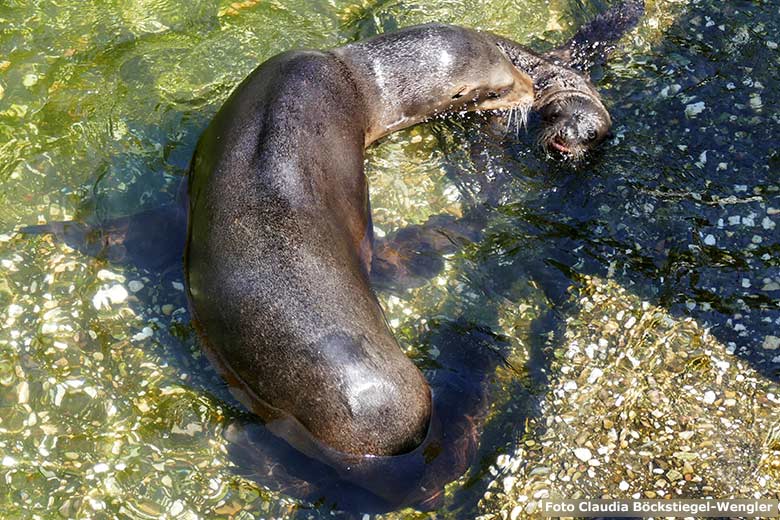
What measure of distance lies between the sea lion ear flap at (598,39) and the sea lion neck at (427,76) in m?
0.53

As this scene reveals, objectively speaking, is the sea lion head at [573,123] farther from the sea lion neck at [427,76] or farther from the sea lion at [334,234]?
the sea lion neck at [427,76]

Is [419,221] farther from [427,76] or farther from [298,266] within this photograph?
[298,266]

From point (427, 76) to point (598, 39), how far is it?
1.67m

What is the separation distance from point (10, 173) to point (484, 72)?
140 inches

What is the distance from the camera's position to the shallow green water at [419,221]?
4.86 meters

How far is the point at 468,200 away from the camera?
6406 millimetres

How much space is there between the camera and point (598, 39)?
7406 mm

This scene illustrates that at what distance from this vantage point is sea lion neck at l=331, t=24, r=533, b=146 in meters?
6.55

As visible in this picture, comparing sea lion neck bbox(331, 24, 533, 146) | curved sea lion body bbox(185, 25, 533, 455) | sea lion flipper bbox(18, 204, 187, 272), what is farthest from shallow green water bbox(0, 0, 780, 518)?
curved sea lion body bbox(185, 25, 533, 455)

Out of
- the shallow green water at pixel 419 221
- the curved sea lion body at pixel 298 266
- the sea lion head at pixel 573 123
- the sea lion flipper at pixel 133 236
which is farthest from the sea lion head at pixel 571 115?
the sea lion flipper at pixel 133 236

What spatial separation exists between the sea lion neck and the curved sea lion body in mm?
328

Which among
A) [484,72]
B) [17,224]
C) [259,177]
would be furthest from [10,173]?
[484,72]

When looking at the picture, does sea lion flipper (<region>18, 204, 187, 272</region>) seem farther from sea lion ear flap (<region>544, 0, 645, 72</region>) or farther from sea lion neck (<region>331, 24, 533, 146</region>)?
sea lion ear flap (<region>544, 0, 645, 72</region>)

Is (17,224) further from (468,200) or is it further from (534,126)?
(534,126)
